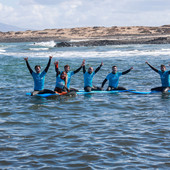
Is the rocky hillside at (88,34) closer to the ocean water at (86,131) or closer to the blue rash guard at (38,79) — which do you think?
the blue rash guard at (38,79)

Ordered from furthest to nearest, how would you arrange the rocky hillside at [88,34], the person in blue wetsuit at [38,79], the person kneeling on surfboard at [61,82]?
the rocky hillside at [88,34] → the person kneeling on surfboard at [61,82] → the person in blue wetsuit at [38,79]

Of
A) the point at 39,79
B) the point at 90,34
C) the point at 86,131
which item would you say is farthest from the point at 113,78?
the point at 90,34

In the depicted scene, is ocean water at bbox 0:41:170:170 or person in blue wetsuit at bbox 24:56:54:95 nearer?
ocean water at bbox 0:41:170:170

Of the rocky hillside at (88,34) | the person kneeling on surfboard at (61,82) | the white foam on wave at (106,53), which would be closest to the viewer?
the person kneeling on surfboard at (61,82)

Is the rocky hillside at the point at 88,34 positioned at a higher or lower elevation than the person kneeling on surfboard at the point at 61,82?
higher

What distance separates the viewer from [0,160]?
27.2 ft

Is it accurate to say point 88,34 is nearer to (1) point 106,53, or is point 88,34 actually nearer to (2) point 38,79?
(1) point 106,53

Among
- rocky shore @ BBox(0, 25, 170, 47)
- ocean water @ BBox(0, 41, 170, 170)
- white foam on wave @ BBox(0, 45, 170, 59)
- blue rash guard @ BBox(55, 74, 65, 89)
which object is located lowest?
ocean water @ BBox(0, 41, 170, 170)

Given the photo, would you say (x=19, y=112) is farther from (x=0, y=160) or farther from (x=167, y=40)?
(x=167, y=40)

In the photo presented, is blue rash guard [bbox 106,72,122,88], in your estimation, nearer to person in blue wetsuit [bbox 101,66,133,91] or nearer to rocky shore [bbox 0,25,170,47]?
person in blue wetsuit [bbox 101,66,133,91]

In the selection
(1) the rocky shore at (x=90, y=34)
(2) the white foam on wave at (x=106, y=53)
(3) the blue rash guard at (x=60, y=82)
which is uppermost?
(1) the rocky shore at (x=90, y=34)

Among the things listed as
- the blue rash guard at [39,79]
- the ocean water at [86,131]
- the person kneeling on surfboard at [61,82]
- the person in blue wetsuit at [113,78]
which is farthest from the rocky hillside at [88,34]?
the ocean water at [86,131]

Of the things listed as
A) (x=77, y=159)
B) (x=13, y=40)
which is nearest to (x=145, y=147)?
(x=77, y=159)

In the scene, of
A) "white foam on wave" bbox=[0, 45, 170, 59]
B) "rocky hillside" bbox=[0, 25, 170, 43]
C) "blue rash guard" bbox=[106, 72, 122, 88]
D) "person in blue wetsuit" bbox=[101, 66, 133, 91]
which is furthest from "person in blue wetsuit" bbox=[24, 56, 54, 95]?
"rocky hillside" bbox=[0, 25, 170, 43]
